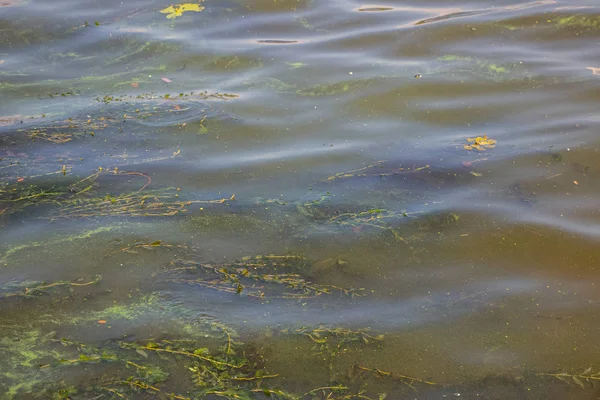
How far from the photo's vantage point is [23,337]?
8.17ft

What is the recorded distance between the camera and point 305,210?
326cm

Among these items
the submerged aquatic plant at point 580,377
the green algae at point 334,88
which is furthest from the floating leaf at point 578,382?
the green algae at point 334,88

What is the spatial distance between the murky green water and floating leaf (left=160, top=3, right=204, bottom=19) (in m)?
0.39

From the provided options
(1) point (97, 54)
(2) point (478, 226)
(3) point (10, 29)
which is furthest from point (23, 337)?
(3) point (10, 29)

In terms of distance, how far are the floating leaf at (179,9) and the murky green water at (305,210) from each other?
39 cm

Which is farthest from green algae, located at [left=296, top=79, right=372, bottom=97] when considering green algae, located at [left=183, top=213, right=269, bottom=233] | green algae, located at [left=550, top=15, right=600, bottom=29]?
green algae, located at [left=550, top=15, right=600, bottom=29]

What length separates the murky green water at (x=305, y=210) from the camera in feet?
7.91

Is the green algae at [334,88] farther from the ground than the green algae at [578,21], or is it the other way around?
the green algae at [578,21]

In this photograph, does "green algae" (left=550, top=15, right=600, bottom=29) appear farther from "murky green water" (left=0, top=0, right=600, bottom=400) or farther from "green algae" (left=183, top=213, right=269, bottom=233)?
"green algae" (left=183, top=213, right=269, bottom=233)

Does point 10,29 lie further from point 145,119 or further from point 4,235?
point 4,235

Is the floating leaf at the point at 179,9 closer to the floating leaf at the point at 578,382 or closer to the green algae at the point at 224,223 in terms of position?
the green algae at the point at 224,223

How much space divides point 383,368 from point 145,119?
259 cm

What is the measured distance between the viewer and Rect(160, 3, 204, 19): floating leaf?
5.78m

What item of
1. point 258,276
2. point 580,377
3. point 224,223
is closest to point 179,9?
point 224,223
